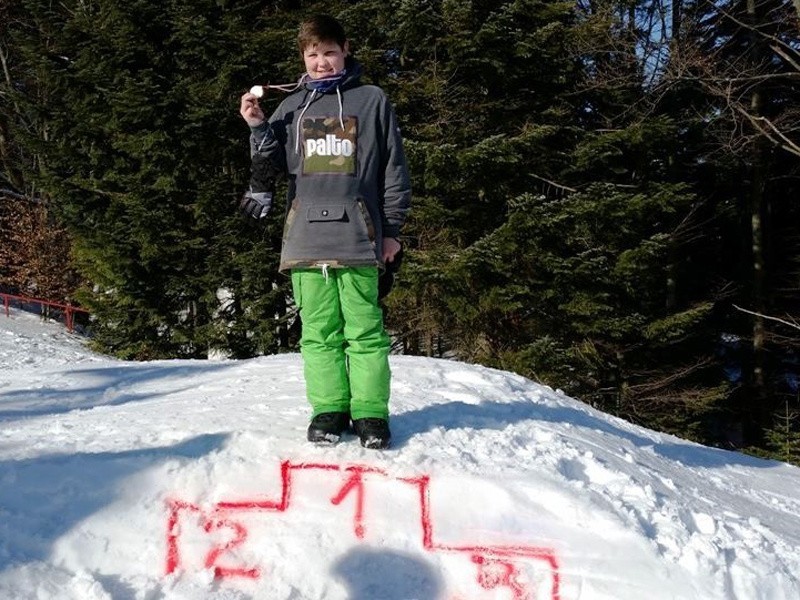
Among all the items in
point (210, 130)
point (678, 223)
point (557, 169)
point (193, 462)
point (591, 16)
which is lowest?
point (193, 462)

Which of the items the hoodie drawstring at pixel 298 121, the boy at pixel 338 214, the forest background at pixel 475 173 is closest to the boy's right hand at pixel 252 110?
the boy at pixel 338 214

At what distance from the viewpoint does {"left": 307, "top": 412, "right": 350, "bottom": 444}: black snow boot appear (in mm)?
3186

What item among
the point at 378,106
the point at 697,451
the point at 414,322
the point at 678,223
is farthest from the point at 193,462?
the point at 678,223

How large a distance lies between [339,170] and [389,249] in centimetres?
45

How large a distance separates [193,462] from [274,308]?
9.54m

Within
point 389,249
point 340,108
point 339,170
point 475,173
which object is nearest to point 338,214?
point 339,170

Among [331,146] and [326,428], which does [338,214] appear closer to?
[331,146]

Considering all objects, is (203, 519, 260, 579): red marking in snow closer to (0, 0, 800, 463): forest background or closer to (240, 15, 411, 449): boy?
(240, 15, 411, 449): boy

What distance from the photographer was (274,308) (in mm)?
12406

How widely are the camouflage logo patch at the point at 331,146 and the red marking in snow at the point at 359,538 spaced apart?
4.68ft

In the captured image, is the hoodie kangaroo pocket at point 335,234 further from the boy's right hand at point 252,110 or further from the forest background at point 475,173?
the forest background at point 475,173

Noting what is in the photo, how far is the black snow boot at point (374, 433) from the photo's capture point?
3.18 m

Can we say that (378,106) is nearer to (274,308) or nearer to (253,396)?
(253,396)

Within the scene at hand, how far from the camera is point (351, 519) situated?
2.75 m
